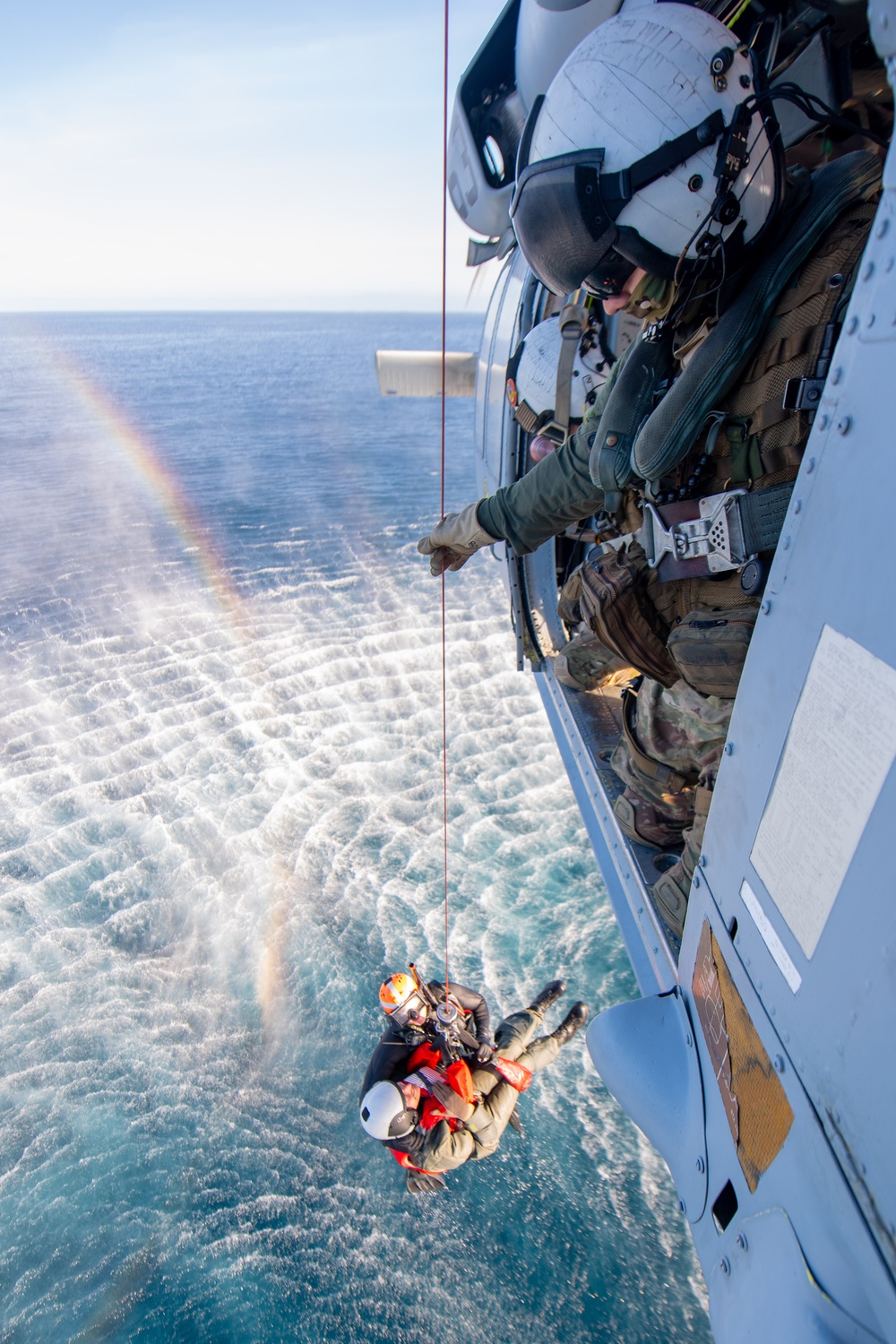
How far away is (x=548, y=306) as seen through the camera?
4.18 meters

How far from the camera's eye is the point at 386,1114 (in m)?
3.81

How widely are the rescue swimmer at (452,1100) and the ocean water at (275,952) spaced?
30cm

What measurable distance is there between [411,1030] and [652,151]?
439 centimetres

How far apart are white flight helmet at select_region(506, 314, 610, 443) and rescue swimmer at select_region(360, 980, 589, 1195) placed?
350 cm

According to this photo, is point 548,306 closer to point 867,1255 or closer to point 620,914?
point 620,914

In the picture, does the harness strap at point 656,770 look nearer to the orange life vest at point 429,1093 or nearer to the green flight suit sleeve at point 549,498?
the green flight suit sleeve at point 549,498

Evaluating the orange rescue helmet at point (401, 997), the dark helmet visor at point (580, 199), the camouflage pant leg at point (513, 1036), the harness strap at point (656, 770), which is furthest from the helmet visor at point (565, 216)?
the camouflage pant leg at point (513, 1036)

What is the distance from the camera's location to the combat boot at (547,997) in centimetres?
483

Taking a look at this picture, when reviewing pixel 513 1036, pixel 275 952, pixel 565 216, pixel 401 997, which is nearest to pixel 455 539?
pixel 565 216

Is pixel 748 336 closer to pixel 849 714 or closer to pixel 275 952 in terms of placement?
pixel 849 714

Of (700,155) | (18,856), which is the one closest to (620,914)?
(700,155)

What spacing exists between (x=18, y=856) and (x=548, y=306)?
5848 millimetres

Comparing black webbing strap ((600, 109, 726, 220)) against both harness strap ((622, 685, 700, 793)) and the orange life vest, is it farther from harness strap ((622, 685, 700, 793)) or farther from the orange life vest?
the orange life vest

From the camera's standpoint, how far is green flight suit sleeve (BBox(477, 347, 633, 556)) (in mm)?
2381
